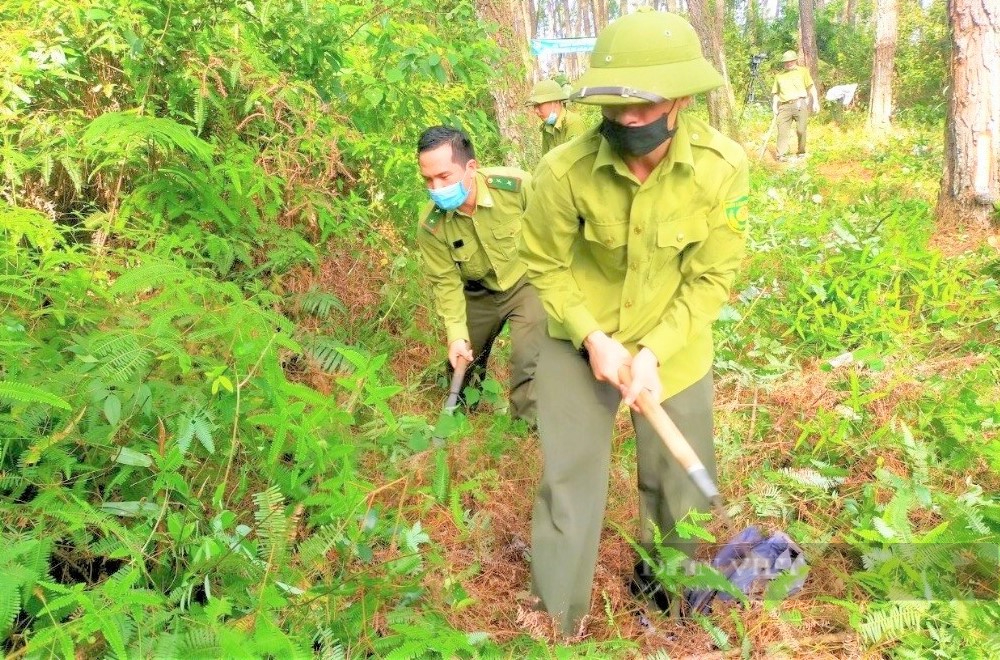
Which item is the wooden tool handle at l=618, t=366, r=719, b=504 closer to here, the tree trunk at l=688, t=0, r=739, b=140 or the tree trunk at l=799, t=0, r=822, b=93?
the tree trunk at l=688, t=0, r=739, b=140

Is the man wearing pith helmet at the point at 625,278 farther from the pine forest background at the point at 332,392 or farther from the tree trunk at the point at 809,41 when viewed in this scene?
the tree trunk at the point at 809,41

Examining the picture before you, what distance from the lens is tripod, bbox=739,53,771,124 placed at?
20.3 m

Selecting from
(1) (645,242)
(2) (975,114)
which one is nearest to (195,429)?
(1) (645,242)

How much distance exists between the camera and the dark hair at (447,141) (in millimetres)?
3320

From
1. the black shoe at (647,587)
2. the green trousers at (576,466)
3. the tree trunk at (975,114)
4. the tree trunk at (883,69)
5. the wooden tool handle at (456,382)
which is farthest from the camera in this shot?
the tree trunk at (883,69)

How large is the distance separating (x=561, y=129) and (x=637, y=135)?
4956 millimetres

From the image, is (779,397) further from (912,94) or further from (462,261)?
(912,94)

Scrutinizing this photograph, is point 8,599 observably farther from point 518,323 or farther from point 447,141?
point 518,323

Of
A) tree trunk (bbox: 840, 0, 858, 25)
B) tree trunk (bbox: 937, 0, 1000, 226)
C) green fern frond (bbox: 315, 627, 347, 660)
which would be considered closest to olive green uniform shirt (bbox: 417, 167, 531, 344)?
green fern frond (bbox: 315, 627, 347, 660)

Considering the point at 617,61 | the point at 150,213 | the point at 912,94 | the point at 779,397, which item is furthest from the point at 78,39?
the point at 912,94

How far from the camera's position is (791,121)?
12273 mm

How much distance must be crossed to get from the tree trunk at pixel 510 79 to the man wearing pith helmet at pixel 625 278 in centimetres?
484

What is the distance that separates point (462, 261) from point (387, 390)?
1646mm

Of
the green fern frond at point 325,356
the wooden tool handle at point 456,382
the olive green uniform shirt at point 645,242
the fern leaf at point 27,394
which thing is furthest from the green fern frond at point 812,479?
the fern leaf at point 27,394
